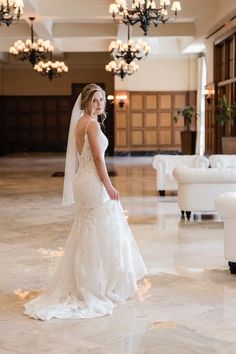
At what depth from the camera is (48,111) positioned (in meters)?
29.6

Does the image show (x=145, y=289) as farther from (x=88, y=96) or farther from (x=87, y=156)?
(x=88, y=96)

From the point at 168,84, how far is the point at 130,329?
21.7 meters

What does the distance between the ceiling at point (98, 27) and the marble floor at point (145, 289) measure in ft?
23.5

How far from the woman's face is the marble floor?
1517 millimetres

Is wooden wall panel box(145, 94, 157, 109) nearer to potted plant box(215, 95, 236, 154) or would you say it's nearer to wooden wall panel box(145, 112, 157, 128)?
wooden wall panel box(145, 112, 157, 128)

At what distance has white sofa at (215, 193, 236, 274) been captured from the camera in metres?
5.70

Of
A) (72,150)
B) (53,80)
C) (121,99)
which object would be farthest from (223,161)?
(53,80)

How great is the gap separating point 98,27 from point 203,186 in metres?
12.0

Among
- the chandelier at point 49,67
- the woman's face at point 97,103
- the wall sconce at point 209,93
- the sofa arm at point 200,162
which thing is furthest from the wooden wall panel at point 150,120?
the woman's face at point 97,103

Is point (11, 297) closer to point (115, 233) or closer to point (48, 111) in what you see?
point (115, 233)

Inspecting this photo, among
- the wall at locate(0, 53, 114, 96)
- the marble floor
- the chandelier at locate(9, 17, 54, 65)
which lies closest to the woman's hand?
the marble floor

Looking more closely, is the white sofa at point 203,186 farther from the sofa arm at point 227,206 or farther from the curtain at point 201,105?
the curtain at point 201,105

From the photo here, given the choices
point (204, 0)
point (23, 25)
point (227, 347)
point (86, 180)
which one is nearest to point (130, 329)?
point (227, 347)

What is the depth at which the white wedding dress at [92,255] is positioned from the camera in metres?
4.80
